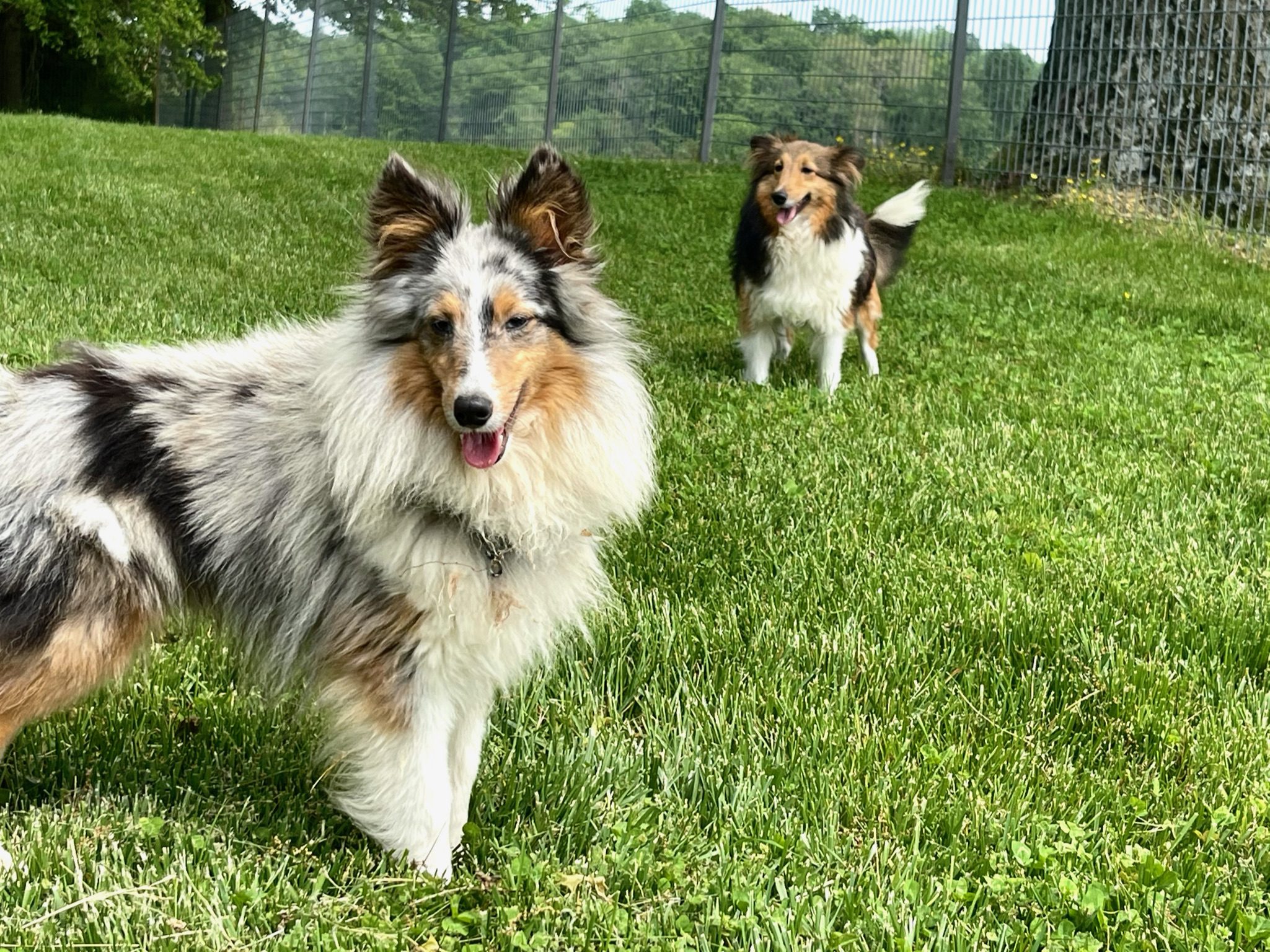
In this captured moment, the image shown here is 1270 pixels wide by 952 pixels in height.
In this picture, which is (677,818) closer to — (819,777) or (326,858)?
(819,777)

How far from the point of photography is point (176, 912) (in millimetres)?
2303

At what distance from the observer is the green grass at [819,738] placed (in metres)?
2.39

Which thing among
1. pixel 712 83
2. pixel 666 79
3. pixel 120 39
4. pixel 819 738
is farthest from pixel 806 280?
pixel 120 39

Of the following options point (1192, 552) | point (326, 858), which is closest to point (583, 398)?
point (326, 858)

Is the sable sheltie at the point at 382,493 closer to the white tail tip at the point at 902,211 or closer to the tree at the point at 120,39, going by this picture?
the white tail tip at the point at 902,211

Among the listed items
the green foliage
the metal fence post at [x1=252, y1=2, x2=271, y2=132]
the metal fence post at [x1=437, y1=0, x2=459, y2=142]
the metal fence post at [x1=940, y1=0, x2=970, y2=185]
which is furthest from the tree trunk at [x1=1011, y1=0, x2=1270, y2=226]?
A: the metal fence post at [x1=252, y1=2, x2=271, y2=132]

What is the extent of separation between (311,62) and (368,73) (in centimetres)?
333

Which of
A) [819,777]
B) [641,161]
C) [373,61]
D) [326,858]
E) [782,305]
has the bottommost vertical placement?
[326,858]

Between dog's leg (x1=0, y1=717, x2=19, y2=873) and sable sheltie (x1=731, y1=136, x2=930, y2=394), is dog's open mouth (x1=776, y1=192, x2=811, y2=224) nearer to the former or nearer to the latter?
sable sheltie (x1=731, y1=136, x2=930, y2=394)

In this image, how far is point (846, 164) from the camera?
6.95 meters

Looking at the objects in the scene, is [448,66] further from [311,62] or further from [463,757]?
[463,757]

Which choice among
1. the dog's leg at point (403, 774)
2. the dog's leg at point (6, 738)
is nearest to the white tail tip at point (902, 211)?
the dog's leg at point (403, 774)

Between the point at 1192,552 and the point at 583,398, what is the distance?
9.28ft

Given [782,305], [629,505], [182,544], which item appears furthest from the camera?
[782,305]
